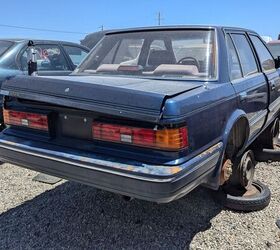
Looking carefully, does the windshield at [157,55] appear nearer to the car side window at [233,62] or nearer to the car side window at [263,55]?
→ the car side window at [233,62]

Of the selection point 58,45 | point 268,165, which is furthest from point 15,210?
point 58,45

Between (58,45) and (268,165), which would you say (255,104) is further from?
(58,45)

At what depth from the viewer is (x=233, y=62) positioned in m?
3.40

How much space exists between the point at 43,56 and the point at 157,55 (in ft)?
10.4

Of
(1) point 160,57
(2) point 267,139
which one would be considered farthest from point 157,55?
(2) point 267,139

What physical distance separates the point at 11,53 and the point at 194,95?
3.78 m

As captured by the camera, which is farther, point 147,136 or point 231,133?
point 231,133

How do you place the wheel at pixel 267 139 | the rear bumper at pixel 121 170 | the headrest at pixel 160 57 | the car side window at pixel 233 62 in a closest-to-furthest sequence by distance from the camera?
1. the rear bumper at pixel 121 170
2. the car side window at pixel 233 62
3. the headrest at pixel 160 57
4. the wheel at pixel 267 139

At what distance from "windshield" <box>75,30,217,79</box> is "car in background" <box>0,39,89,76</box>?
1.85 metres

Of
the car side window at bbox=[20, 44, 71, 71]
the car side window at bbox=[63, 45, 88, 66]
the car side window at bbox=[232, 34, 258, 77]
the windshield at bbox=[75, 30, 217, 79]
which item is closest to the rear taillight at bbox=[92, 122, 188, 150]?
the windshield at bbox=[75, 30, 217, 79]

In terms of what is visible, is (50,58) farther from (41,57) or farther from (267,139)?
(267,139)

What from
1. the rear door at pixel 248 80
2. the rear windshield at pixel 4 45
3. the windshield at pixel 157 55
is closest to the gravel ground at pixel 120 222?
the rear door at pixel 248 80

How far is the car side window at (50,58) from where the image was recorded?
6.02 meters

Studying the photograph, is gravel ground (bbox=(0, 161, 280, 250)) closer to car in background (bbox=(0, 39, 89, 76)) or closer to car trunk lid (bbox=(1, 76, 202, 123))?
car trunk lid (bbox=(1, 76, 202, 123))
